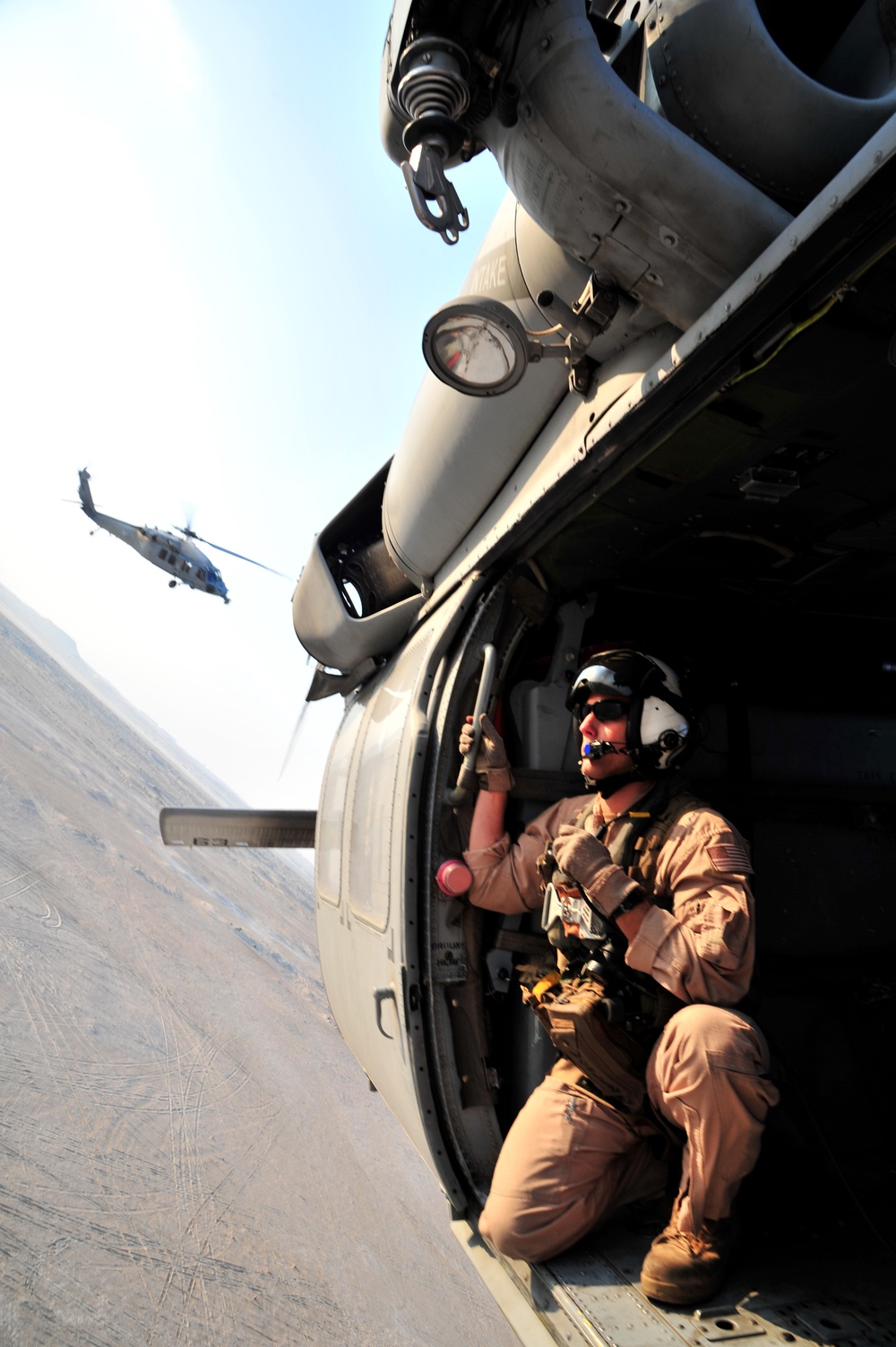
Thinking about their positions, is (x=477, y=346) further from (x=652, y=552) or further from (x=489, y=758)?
(x=489, y=758)

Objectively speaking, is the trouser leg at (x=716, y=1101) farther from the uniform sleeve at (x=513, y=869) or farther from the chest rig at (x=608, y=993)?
the uniform sleeve at (x=513, y=869)

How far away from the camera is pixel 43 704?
1375 inches

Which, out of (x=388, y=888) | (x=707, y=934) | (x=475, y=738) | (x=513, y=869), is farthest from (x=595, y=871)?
(x=388, y=888)

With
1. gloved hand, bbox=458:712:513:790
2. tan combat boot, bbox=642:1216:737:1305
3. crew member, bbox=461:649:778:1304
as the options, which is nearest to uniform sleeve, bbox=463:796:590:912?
crew member, bbox=461:649:778:1304

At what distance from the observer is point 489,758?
258 cm

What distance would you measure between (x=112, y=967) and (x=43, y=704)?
25605mm

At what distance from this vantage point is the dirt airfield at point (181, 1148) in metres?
6.11

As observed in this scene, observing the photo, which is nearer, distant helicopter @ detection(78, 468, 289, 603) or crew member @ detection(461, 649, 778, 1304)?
crew member @ detection(461, 649, 778, 1304)

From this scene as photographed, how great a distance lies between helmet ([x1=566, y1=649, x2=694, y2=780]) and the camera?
2223 millimetres

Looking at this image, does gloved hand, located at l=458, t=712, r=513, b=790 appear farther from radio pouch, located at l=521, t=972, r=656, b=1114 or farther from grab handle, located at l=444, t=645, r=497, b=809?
radio pouch, located at l=521, t=972, r=656, b=1114

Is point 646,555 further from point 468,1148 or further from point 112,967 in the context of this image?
point 112,967

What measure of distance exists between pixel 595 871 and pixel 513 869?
24.2 inches

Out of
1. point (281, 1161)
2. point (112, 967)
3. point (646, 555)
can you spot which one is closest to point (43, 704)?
point (112, 967)

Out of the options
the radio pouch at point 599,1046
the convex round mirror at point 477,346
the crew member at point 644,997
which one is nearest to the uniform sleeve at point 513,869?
the crew member at point 644,997
